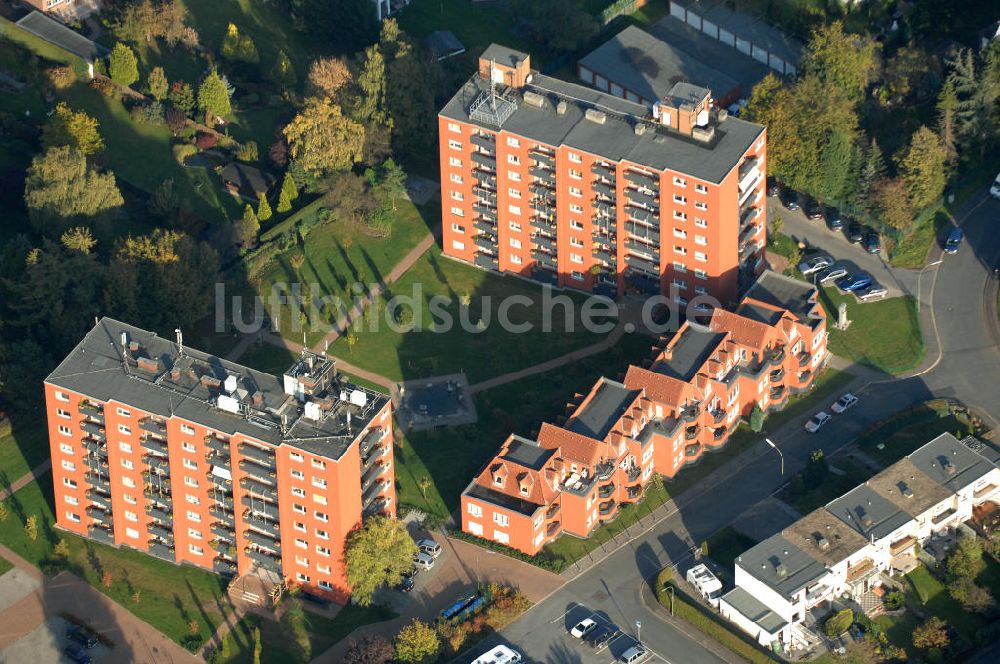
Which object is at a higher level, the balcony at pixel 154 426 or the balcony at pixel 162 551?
the balcony at pixel 154 426

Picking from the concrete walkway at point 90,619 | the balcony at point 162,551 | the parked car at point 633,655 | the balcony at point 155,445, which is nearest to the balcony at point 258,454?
the balcony at point 155,445

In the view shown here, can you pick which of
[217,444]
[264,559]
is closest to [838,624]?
[264,559]

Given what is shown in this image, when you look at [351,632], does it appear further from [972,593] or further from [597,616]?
[972,593]

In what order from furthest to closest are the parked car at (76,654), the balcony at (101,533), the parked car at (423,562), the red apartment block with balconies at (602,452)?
the balcony at (101,533) → the parked car at (423,562) → the red apartment block with balconies at (602,452) → the parked car at (76,654)

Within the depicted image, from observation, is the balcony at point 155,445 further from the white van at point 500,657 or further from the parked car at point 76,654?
the white van at point 500,657

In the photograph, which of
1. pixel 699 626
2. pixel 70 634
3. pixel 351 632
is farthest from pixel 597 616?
pixel 70 634

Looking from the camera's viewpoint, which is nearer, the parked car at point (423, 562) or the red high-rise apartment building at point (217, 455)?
the red high-rise apartment building at point (217, 455)
